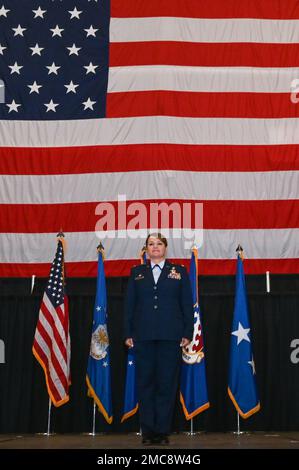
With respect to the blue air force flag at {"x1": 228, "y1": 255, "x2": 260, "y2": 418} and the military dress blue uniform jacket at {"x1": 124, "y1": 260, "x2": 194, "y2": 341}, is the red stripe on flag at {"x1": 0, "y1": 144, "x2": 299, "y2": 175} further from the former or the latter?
the military dress blue uniform jacket at {"x1": 124, "y1": 260, "x2": 194, "y2": 341}

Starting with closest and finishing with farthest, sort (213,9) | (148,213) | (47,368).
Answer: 1. (47,368)
2. (148,213)
3. (213,9)

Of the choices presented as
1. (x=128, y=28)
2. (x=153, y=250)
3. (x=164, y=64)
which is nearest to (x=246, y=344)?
(x=153, y=250)

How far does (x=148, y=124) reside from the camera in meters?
7.77

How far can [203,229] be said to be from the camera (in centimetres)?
740

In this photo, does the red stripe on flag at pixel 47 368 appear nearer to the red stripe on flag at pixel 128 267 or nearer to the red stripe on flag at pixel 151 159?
the red stripe on flag at pixel 128 267

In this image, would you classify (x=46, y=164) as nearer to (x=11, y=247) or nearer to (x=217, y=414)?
(x=11, y=247)

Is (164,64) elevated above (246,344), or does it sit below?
above

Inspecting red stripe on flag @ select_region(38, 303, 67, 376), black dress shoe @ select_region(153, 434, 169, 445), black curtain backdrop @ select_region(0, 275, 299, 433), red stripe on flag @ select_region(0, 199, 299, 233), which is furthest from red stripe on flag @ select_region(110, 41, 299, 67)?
black dress shoe @ select_region(153, 434, 169, 445)

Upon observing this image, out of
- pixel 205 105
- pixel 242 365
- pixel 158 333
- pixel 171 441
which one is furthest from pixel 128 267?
pixel 158 333

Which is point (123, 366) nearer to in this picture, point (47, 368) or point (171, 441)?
point (47, 368)

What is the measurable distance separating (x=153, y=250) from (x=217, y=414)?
8.13 ft

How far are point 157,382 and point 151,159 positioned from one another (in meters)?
3.15

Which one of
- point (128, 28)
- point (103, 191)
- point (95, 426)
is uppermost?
point (128, 28)

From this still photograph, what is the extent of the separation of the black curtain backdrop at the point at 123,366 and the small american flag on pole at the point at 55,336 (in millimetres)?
360
